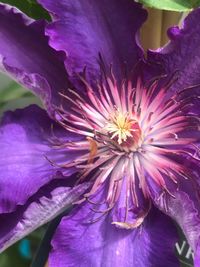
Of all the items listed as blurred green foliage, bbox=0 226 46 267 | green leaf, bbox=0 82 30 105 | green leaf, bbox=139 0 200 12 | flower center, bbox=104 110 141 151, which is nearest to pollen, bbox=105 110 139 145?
flower center, bbox=104 110 141 151

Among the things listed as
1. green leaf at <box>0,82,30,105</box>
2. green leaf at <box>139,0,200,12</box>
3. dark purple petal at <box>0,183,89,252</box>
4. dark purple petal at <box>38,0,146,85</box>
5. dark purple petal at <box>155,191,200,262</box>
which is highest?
green leaf at <box>139,0,200,12</box>

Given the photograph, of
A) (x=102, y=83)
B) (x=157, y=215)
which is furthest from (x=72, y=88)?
(x=157, y=215)

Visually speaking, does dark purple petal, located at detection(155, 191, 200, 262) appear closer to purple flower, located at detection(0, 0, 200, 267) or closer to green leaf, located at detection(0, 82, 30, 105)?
purple flower, located at detection(0, 0, 200, 267)

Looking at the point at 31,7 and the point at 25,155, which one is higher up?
the point at 31,7

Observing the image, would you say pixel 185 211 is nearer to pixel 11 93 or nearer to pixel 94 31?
pixel 94 31

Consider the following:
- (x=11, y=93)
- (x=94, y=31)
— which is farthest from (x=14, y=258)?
(x=94, y=31)

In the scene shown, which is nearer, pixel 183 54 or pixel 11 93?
pixel 183 54

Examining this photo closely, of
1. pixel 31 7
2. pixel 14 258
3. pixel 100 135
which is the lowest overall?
pixel 14 258
